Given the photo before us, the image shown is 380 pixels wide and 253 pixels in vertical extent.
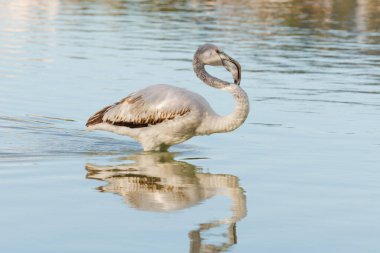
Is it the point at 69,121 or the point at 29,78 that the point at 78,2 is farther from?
the point at 69,121

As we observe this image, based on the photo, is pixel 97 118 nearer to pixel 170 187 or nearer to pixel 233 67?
pixel 233 67

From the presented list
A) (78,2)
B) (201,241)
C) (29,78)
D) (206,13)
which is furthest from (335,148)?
(78,2)

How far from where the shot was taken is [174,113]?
12.1m

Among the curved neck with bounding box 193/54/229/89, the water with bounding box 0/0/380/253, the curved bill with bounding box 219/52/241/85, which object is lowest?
the water with bounding box 0/0/380/253

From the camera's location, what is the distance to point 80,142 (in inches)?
523

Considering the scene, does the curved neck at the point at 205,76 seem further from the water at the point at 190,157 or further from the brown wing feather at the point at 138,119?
the water at the point at 190,157

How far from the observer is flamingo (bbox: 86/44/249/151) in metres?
12.1

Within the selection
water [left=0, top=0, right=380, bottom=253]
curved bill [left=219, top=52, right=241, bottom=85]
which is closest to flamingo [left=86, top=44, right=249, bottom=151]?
curved bill [left=219, top=52, right=241, bottom=85]

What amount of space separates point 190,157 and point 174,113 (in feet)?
2.19

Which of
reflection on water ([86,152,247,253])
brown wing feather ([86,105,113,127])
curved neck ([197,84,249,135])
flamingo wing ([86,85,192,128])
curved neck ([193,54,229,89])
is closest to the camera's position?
reflection on water ([86,152,247,253])

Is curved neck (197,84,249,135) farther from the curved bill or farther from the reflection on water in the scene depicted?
the reflection on water

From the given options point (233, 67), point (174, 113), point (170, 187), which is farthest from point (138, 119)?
point (170, 187)

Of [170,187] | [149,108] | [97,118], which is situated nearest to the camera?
[170,187]

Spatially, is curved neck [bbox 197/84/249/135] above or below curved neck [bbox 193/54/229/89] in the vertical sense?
below
